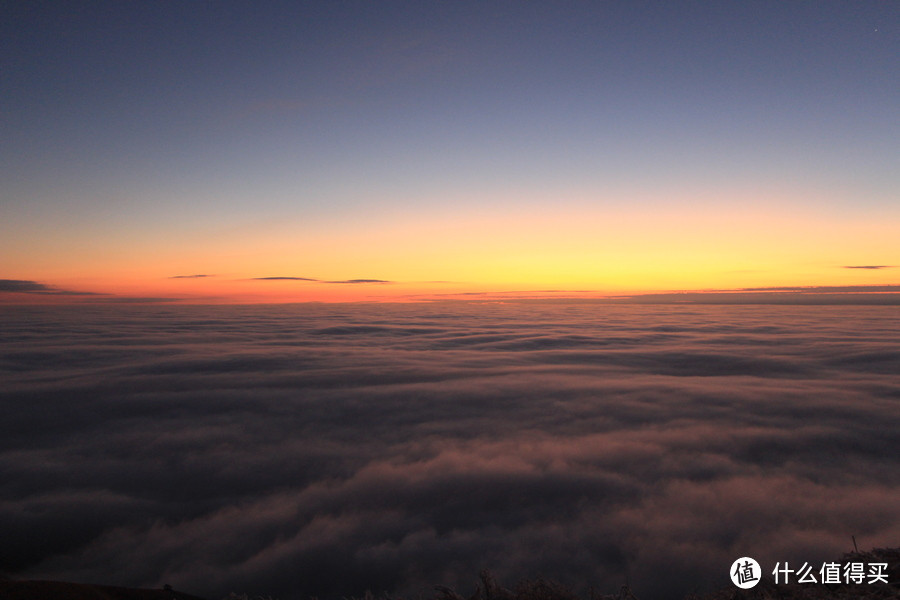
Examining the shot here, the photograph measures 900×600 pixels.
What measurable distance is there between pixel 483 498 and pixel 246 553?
5.60ft

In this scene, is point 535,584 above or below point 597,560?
above

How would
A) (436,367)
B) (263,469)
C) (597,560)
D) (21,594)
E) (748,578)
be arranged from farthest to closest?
(436,367), (263,469), (597,560), (748,578), (21,594)

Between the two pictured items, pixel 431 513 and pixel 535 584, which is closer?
pixel 535 584

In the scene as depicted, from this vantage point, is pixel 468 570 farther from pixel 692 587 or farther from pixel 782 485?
pixel 782 485

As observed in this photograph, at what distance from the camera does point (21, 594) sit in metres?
1.28

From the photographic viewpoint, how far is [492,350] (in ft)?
45.6

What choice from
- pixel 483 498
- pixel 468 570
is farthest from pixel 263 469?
pixel 468 570

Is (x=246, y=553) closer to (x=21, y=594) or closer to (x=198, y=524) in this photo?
(x=198, y=524)

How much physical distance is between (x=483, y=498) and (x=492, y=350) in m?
10.7

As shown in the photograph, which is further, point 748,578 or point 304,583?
point 304,583

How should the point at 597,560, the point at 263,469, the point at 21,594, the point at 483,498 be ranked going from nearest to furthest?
the point at 21,594 < the point at 597,560 < the point at 483,498 < the point at 263,469

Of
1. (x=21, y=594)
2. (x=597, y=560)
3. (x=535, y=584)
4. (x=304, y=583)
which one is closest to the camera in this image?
(x=21, y=594)

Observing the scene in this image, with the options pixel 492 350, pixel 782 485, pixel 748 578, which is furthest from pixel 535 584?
pixel 492 350

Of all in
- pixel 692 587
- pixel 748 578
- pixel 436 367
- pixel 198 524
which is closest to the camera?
pixel 748 578
